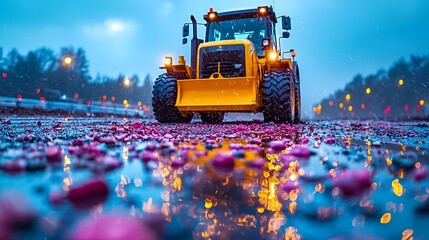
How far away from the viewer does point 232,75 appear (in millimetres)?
9281

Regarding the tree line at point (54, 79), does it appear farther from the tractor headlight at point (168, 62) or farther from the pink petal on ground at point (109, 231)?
the pink petal on ground at point (109, 231)

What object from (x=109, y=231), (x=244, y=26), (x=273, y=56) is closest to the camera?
(x=109, y=231)

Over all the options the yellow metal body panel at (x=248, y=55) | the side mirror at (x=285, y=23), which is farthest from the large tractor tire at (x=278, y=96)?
the side mirror at (x=285, y=23)

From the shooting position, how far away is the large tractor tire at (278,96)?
8172 mm

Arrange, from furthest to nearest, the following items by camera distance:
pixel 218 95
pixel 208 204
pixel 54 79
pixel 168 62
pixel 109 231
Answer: pixel 54 79 < pixel 168 62 < pixel 218 95 < pixel 208 204 < pixel 109 231

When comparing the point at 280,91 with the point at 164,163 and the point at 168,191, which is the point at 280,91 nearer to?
the point at 164,163

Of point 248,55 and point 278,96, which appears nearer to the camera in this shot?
point 278,96

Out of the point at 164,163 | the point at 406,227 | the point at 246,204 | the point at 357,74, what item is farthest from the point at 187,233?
the point at 357,74

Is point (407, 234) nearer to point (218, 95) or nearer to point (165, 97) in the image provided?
A: point (218, 95)

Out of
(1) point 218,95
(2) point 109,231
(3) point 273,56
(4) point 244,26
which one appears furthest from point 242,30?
(2) point 109,231

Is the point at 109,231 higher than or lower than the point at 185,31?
lower

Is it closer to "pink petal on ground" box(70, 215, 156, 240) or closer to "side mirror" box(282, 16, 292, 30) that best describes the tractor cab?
"side mirror" box(282, 16, 292, 30)

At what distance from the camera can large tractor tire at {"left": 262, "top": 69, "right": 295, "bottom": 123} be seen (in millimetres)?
8172

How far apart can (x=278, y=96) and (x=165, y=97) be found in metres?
3.39
